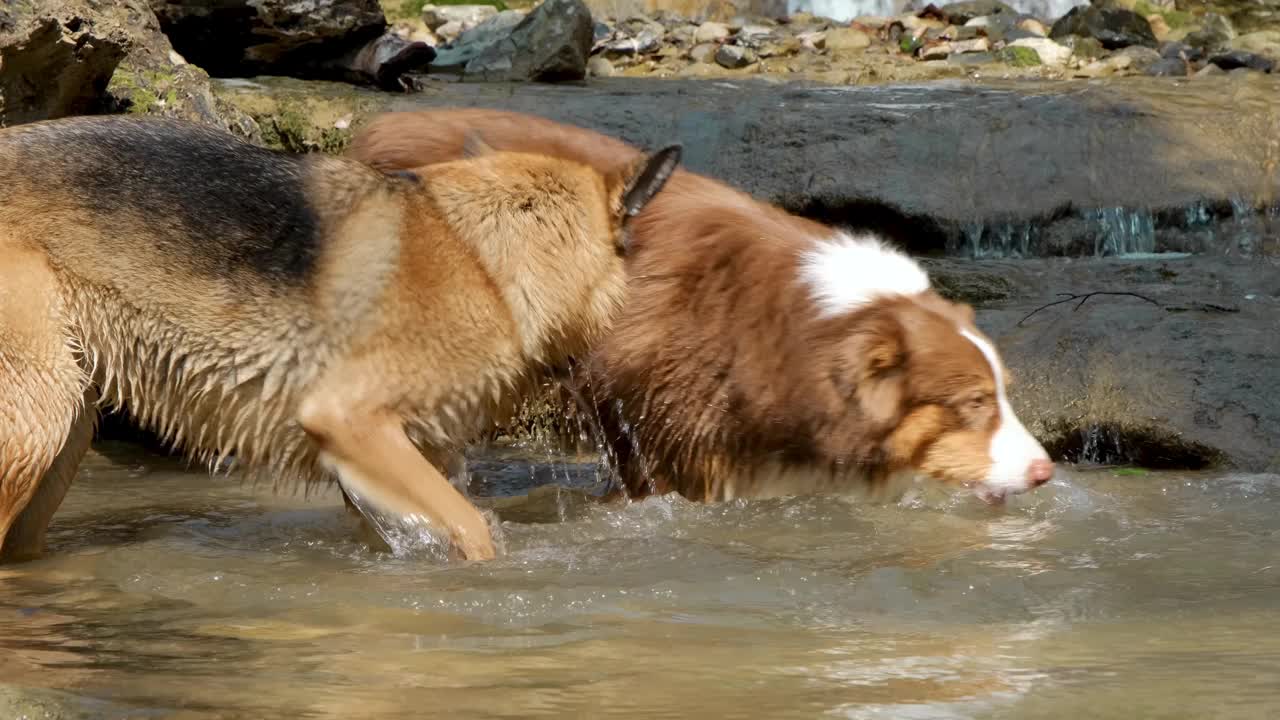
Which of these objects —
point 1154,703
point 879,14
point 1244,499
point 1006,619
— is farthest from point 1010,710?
point 879,14

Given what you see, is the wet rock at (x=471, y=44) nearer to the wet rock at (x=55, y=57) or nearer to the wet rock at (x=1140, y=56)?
the wet rock at (x=1140, y=56)

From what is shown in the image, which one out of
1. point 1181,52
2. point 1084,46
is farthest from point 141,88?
point 1181,52

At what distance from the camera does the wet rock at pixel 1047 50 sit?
14594 mm

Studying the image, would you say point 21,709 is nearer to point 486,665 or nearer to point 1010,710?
point 486,665

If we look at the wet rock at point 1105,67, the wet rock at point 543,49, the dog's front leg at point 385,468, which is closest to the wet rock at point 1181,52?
the wet rock at point 1105,67

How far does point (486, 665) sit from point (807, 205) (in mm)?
5638

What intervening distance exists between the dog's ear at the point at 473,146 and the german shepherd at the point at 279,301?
0.73 meters

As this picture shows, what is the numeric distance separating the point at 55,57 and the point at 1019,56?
9775mm

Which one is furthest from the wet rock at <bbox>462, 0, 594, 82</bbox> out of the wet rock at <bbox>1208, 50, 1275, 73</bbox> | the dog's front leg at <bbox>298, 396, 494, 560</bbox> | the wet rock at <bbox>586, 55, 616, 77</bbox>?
the dog's front leg at <bbox>298, 396, 494, 560</bbox>

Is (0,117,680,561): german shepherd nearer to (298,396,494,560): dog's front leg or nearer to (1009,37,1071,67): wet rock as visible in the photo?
(298,396,494,560): dog's front leg

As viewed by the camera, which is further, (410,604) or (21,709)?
(410,604)

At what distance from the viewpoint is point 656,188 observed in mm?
5551

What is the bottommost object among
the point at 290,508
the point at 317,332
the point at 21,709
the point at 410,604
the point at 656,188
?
the point at 290,508

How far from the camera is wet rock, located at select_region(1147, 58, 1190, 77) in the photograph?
13344mm
